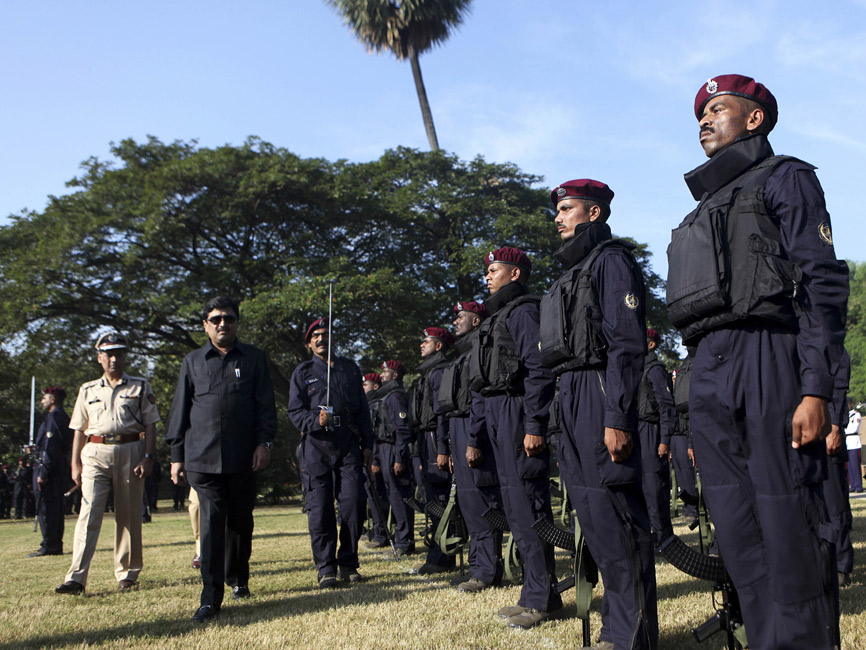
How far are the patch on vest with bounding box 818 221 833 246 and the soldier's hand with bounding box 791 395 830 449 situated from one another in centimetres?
61

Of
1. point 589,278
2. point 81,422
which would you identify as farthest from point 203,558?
point 589,278

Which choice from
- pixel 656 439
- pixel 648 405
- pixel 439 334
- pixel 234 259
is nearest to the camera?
pixel 648 405

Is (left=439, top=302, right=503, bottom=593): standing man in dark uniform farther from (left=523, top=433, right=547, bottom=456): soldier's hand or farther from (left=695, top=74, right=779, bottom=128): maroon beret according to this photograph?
(left=695, top=74, right=779, bottom=128): maroon beret

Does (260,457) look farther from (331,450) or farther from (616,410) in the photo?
(616,410)

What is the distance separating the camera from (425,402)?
971 centimetres

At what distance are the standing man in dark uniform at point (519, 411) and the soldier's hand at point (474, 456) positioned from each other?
351 mm

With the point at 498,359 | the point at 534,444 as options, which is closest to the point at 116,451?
the point at 498,359

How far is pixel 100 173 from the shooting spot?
27.2m

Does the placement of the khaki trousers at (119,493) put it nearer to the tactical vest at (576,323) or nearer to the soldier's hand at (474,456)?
the soldier's hand at (474,456)

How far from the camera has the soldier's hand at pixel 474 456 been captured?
257 inches

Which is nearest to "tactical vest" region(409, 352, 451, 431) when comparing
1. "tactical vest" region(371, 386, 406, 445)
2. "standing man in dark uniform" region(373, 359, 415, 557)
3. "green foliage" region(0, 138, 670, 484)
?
"standing man in dark uniform" region(373, 359, 415, 557)

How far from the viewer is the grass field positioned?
15.8 feet

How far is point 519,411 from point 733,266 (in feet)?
8.63

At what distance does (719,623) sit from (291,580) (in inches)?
206
